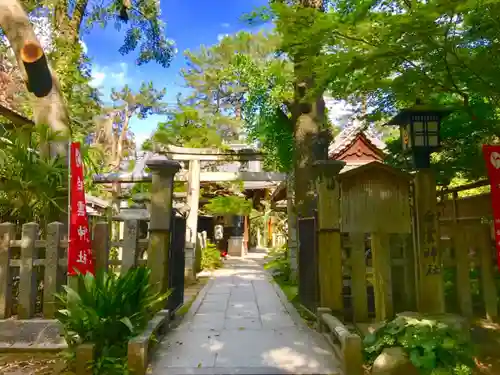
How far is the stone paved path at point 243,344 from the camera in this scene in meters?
3.88

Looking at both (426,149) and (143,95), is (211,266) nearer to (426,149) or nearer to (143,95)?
(426,149)

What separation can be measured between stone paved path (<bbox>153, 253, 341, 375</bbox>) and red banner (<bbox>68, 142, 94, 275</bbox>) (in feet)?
4.37

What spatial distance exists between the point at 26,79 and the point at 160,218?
3048 mm

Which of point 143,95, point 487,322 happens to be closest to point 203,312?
point 487,322

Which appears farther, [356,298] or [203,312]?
[203,312]

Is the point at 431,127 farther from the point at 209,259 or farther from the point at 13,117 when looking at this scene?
the point at 209,259

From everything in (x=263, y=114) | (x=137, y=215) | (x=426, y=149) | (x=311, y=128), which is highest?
(x=263, y=114)

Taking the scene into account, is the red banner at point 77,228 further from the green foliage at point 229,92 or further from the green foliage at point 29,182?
the green foliage at point 229,92

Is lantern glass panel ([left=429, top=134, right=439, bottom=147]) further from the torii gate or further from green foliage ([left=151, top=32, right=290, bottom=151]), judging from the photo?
the torii gate

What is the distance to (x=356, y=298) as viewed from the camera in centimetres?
489

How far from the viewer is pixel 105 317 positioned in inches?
156

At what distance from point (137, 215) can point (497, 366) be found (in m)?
4.71

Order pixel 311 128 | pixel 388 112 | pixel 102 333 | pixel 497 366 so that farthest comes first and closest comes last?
pixel 311 128 → pixel 388 112 → pixel 497 366 → pixel 102 333

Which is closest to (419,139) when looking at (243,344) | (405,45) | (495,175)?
(495,175)
